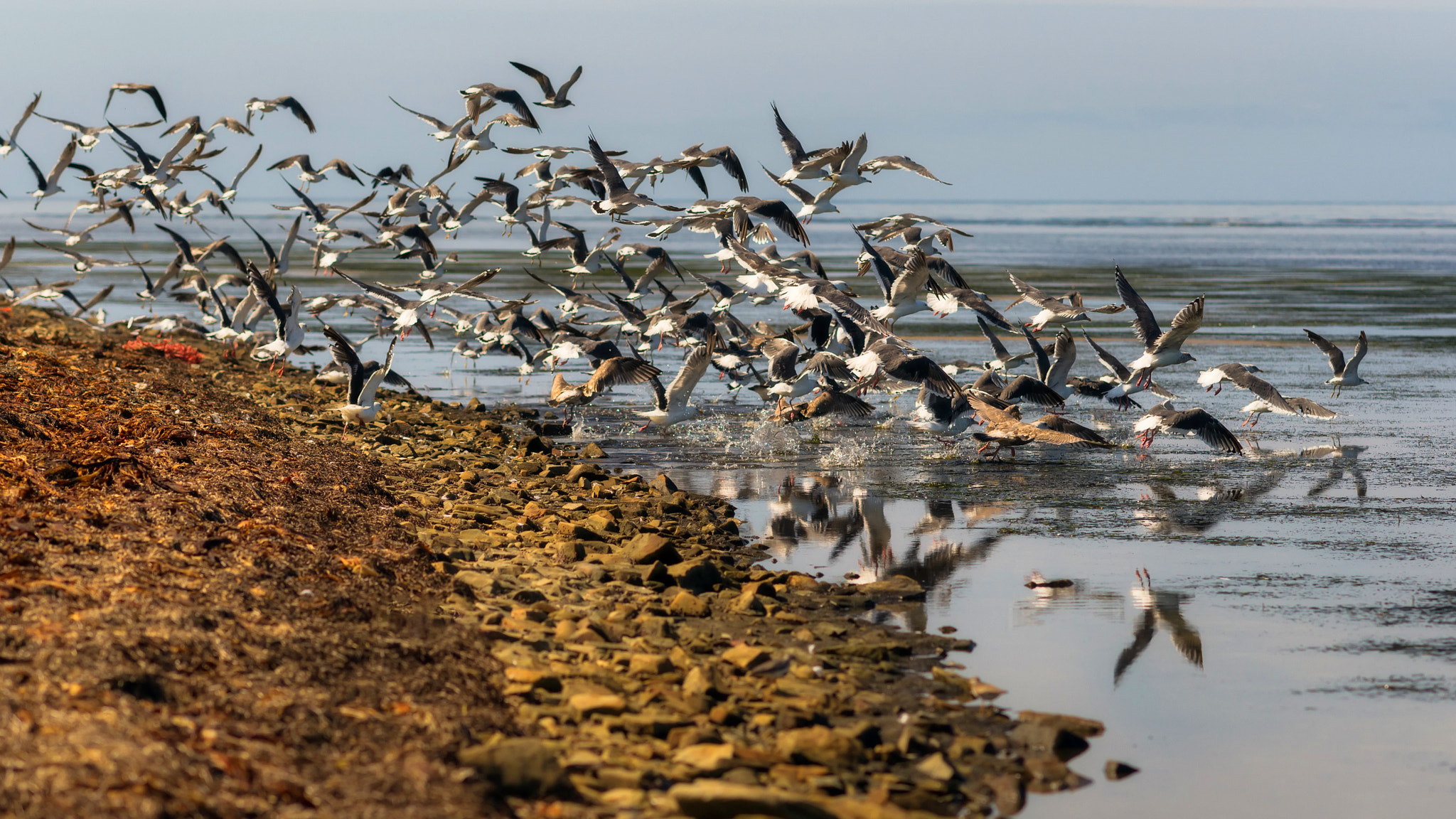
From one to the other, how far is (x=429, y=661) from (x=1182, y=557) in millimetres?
6369

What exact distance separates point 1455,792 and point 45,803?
20.2ft

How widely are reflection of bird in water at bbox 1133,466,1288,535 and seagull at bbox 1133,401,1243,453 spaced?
1.07 meters

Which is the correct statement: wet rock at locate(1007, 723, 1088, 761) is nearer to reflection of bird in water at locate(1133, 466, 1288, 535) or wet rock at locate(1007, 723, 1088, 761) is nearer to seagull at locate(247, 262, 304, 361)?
reflection of bird in water at locate(1133, 466, 1288, 535)

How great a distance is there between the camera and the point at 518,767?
5.44 m

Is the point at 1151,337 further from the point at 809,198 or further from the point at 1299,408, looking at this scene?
the point at 809,198

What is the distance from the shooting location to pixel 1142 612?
29.4 feet

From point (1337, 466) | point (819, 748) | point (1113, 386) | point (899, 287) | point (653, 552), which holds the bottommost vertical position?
point (819, 748)

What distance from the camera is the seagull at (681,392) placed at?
1524 centimetres

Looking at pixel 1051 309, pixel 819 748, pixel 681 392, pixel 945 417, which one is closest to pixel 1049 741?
pixel 819 748

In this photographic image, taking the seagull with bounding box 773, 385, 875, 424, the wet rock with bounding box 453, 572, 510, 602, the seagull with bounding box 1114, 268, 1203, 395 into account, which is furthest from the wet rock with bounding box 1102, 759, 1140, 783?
Answer: the seagull with bounding box 1114, 268, 1203, 395

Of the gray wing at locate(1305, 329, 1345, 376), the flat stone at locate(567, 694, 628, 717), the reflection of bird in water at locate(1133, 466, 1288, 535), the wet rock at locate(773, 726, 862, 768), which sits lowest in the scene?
the wet rock at locate(773, 726, 862, 768)

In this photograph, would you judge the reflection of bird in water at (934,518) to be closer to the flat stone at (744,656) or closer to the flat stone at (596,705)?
the flat stone at (744,656)

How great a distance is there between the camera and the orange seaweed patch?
20438mm

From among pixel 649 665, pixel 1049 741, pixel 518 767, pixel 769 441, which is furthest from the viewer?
pixel 769 441
